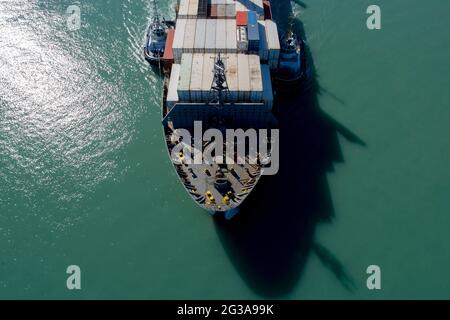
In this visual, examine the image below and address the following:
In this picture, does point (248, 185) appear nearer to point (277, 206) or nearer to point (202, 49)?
point (277, 206)

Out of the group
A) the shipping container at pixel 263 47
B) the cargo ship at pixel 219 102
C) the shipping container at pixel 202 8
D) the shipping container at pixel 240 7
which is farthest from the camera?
the shipping container at pixel 240 7

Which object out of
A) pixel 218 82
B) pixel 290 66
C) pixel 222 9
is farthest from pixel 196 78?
pixel 290 66

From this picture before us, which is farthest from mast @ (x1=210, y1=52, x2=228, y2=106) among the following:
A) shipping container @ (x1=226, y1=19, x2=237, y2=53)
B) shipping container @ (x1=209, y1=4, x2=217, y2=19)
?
shipping container @ (x1=209, y1=4, x2=217, y2=19)

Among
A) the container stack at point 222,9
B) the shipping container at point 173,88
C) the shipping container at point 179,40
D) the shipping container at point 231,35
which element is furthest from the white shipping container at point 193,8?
the shipping container at point 173,88

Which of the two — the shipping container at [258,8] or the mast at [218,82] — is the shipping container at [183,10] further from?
the mast at [218,82]

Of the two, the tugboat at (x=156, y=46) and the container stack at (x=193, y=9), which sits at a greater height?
the container stack at (x=193, y=9)

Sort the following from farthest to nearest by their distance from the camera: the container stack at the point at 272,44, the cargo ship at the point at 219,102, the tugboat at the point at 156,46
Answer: the tugboat at the point at 156,46
the container stack at the point at 272,44
the cargo ship at the point at 219,102
